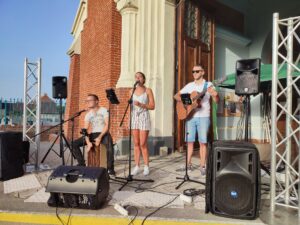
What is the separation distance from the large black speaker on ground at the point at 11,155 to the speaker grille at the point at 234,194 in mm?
3504

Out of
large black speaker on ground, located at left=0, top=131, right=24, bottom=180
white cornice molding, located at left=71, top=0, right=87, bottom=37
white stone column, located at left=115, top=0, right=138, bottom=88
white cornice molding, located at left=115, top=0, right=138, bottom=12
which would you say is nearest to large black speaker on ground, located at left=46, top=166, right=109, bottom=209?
large black speaker on ground, located at left=0, top=131, right=24, bottom=180

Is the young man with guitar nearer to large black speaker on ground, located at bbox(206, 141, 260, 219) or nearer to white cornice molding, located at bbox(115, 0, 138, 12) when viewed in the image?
large black speaker on ground, located at bbox(206, 141, 260, 219)

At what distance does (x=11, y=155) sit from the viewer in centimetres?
500

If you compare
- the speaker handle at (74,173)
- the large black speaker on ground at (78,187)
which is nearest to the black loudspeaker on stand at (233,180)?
the large black speaker on ground at (78,187)

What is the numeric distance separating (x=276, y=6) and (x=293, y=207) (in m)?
8.84

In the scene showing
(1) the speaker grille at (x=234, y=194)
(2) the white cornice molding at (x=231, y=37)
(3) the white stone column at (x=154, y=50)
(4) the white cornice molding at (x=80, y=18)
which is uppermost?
(4) the white cornice molding at (x=80, y=18)

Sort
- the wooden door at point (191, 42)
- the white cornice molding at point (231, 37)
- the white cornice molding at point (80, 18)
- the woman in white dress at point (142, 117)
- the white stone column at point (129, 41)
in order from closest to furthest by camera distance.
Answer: the woman in white dress at point (142, 117)
the white stone column at point (129, 41)
the wooden door at point (191, 42)
the white cornice molding at point (231, 37)
the white cornice molding at point (80, 18)

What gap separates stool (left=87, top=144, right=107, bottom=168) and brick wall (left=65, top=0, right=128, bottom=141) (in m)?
2.30

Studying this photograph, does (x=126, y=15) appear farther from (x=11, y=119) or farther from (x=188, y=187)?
(x=11, y=119)

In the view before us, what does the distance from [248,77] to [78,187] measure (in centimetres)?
248

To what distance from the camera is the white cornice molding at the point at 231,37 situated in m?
9.61

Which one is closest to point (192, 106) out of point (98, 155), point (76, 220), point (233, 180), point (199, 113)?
point (199, 113)

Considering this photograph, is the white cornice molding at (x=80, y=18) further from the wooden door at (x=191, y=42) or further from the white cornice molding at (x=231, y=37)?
the white cornice molding at (x=231, y=37)

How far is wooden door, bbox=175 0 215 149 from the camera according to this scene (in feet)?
25.0
